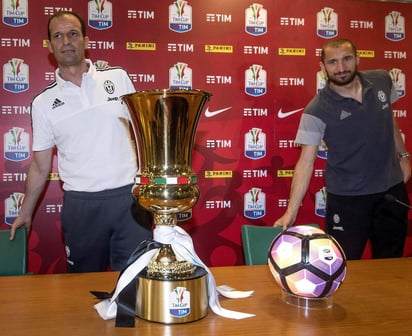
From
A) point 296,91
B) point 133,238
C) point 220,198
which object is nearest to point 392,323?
point 133,238

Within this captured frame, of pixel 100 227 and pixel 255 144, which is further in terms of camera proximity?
pixel 255 144

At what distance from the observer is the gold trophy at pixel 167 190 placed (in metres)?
1.16

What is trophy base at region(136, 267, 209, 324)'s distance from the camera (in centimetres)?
115

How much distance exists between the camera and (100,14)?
10.7 feet

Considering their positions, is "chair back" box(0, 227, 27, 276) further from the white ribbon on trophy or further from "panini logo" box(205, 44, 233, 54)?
"panini logo" box(205, 44, 233, 54)

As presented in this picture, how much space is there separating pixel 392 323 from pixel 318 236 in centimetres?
27

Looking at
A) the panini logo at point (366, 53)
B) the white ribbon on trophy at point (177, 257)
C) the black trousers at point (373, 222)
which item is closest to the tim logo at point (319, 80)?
the panini logo at point (366, 53)

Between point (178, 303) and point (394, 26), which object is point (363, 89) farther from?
point (178, 303)

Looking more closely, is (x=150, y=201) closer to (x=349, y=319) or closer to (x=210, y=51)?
(x=349, y=319)

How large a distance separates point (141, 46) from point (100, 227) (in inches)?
58.2

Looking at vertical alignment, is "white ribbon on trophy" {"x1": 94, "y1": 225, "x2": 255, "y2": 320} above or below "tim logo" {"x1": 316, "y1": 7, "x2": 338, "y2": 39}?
below

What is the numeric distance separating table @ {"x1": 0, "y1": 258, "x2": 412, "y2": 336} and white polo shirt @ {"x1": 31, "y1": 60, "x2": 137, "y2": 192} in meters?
0.84

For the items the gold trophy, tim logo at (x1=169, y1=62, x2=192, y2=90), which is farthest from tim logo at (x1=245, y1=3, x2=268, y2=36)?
the gold trophy

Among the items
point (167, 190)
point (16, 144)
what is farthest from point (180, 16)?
point (167, 190)
